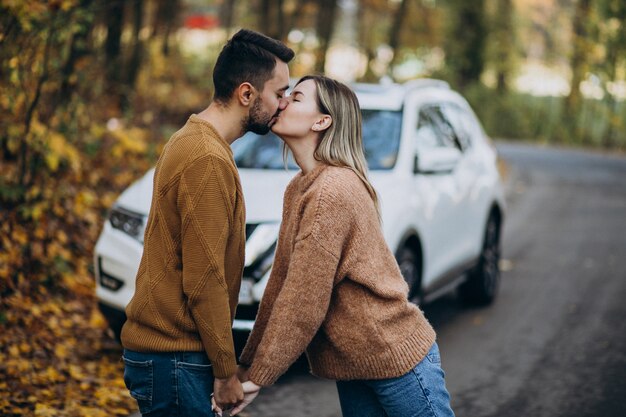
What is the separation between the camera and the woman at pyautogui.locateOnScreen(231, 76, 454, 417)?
2811 mm

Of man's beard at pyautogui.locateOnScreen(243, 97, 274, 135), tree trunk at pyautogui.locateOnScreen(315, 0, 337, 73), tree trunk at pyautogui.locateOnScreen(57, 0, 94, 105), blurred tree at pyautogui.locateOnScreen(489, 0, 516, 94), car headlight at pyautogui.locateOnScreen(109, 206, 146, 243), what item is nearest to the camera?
man's beard at pyautogui.locateOnScreen(243, 97, 274, 135)

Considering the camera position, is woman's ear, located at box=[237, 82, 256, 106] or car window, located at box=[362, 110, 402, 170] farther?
car window, located at box=[362, 110, 402, 170]

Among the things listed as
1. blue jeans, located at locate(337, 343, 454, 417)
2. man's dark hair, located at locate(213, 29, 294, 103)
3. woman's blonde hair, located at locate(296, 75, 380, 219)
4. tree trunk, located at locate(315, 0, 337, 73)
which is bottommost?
blue jeans, located at locate(337, 343, 454, 417)

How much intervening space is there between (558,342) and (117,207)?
12.5ft

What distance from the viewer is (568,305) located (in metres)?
8.76

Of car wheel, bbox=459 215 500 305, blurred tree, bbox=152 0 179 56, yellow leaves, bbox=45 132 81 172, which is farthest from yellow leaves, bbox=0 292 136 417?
blurred tree, bbox=152 0 179 56

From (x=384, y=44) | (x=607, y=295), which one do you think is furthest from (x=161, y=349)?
(x=384, y=44)

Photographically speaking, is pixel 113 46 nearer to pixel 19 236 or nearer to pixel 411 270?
pixel 19 236

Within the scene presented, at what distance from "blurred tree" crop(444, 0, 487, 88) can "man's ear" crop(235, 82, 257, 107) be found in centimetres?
3018

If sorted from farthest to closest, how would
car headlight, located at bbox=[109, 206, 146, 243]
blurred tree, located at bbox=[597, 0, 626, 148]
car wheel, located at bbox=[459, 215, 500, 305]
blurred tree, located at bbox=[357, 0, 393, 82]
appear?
blurred tree, located at bbox=[597, 0, 626, 148] → blurred tree, located at bbox=[357, 0, 393, 82] → car wheel, located at bbox=[459, 215, 500, 305] → car headlight, located at bbox=[109, 206, 146, 243]

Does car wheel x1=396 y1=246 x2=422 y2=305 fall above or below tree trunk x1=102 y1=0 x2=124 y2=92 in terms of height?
below

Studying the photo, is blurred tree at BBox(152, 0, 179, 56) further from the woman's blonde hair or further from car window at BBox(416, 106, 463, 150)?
the woman's blonde hair

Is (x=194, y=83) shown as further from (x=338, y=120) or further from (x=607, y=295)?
(x=338, y=120)

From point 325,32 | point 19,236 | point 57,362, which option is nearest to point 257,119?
point 57,362
